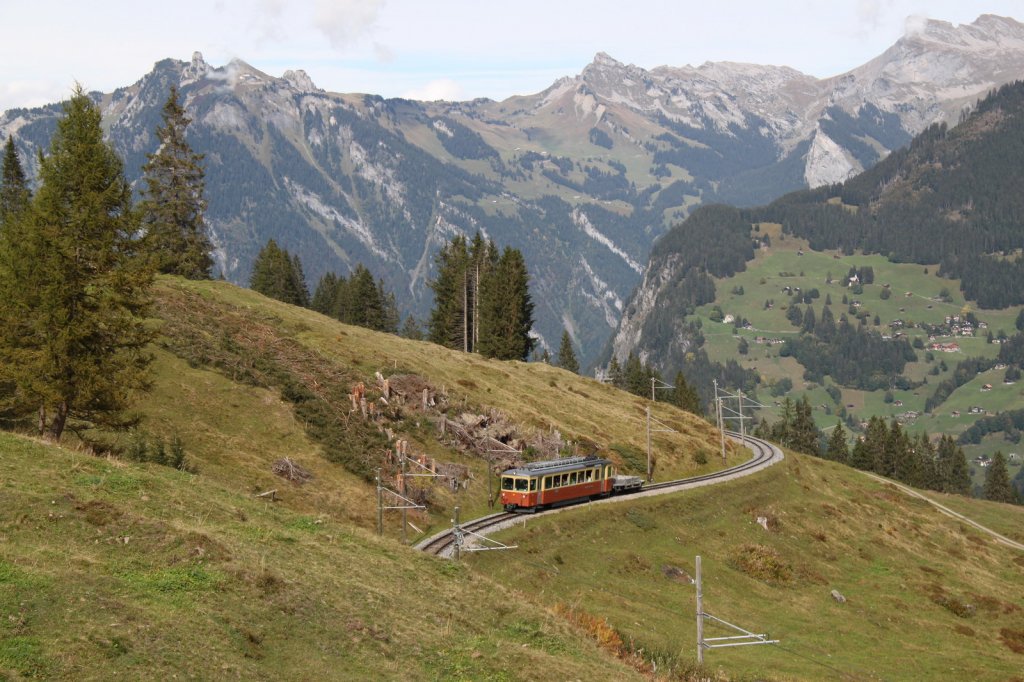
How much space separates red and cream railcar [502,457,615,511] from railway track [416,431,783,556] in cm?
77

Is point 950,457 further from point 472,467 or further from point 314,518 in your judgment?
point 314,518

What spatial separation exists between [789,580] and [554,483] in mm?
18613

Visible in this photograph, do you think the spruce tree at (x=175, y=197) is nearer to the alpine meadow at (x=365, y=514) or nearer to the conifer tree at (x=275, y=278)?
the alpine meadow at (x=365, y=514)

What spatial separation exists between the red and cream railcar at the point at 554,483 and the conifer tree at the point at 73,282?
92.5 feet

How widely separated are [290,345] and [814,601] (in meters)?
45.9

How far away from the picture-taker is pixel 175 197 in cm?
8556

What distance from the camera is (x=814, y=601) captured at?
198 ft

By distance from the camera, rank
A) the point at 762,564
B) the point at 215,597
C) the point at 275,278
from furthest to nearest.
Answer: the point at 275,278
the point at 762,564
the point at 215,597

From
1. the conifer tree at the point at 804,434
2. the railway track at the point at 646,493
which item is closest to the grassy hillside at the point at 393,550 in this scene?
the railway track at the point at 646,493

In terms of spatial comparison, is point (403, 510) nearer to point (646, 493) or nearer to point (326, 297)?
point (646, 493)

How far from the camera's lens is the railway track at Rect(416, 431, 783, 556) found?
5034 cm

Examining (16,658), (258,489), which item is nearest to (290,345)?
(258,489)

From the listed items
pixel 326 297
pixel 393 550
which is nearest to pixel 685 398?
pixel 326 297

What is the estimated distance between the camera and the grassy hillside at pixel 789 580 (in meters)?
47.3
